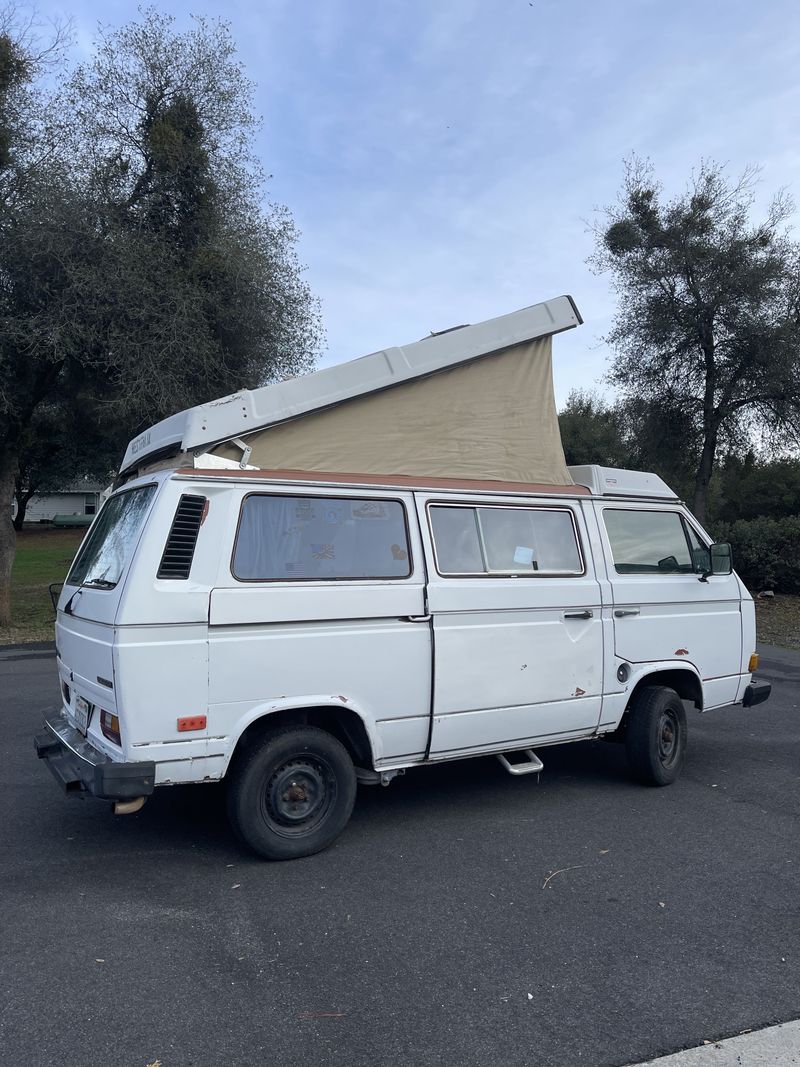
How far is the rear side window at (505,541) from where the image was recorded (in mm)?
5273

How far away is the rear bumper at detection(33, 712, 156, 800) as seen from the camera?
4.11 m

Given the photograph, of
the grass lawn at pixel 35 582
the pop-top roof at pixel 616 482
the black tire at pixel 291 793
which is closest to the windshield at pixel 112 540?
the black tire at pixel 291 793

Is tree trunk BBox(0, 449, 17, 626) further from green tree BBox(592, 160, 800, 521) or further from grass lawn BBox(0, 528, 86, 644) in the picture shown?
green tree BBox(592, 160, 800, 521)

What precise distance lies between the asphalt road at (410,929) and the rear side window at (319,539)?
1.64 metres

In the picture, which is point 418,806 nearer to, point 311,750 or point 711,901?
point 311,750

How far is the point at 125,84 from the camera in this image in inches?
543

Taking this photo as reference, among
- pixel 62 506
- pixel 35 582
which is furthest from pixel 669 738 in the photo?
pixel 62 506

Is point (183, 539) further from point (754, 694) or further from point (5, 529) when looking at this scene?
point (5, 529)

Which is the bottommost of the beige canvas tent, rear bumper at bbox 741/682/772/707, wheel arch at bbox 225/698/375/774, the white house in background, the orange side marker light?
rear bumper at bbox 741/682/772/707

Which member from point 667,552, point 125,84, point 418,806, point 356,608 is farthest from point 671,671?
point 125,84

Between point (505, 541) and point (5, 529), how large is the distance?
1162 centimetres

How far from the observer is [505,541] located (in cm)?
554

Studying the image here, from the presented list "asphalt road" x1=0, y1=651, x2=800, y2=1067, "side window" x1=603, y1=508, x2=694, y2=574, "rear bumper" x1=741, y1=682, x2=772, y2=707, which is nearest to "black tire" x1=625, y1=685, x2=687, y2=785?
"asphalt road" x1=0, y1=651, x2=800, y2=1067

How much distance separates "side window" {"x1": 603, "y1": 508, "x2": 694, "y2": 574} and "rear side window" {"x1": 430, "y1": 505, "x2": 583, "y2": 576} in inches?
16.8
